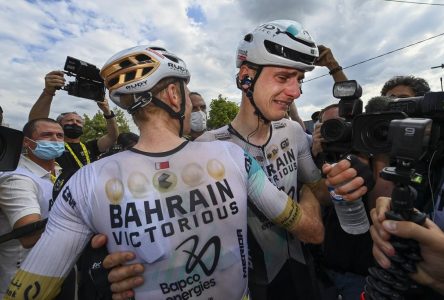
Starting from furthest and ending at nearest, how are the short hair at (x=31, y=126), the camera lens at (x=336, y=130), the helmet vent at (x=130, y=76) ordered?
the short hair at (x=31, y=126), the helmet vent at (x=130, y=76), the camera lens at (x=336, y=130)

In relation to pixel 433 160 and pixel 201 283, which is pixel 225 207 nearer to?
pixel 201 283

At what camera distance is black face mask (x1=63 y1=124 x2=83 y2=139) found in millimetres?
6375

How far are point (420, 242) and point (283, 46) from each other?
6.42 feet

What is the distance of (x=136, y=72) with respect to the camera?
1906mm

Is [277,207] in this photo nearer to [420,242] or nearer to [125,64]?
[420,242]

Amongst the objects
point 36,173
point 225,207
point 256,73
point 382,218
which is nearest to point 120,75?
point 225,207

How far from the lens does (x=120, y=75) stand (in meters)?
1.94

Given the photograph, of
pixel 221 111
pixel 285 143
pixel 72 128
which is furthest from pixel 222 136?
pixel 221 111

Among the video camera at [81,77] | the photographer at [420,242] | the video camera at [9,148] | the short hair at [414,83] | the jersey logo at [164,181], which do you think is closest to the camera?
A: the photographer at [420,242]

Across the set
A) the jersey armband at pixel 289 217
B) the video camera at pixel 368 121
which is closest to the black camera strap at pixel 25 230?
the jersey armband at pixel 289 217

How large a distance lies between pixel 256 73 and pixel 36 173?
3102 mm

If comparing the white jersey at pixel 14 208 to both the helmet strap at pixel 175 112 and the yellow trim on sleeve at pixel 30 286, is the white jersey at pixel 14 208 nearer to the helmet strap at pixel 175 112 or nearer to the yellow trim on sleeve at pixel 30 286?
the yellow trim on sleeve at pixel 30 286

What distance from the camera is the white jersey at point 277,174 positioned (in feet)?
8.27

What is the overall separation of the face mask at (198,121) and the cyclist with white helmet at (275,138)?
2.19 metres
